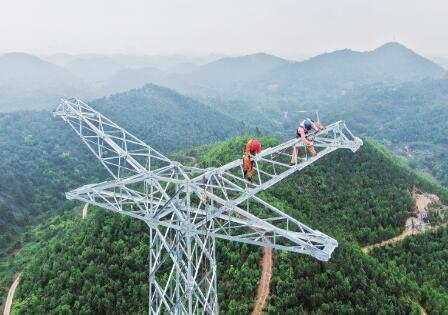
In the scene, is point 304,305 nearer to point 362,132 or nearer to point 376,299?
point 376,299

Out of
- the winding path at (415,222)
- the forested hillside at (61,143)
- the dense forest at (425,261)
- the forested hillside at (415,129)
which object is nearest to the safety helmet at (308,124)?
the dense forest at (425,261)

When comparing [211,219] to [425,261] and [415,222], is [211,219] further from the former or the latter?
[415,222]

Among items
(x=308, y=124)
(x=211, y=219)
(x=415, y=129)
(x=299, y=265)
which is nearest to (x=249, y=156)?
(x=308, y=124)

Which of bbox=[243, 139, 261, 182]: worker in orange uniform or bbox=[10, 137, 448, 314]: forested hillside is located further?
bbox=[10, 137, 448, 314]: forested hillside

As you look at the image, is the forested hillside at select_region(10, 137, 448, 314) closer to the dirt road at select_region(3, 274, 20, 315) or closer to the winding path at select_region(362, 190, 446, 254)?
the winding path at select_region(362, 190, 446, 254)

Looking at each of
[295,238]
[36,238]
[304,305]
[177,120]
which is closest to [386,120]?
[177,120]

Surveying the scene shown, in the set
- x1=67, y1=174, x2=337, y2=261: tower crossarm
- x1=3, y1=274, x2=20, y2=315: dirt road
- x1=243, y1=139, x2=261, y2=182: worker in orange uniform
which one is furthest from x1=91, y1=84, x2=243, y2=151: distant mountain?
x1=243, y1=139, x2=261, y2=182: worker in orange uniform
